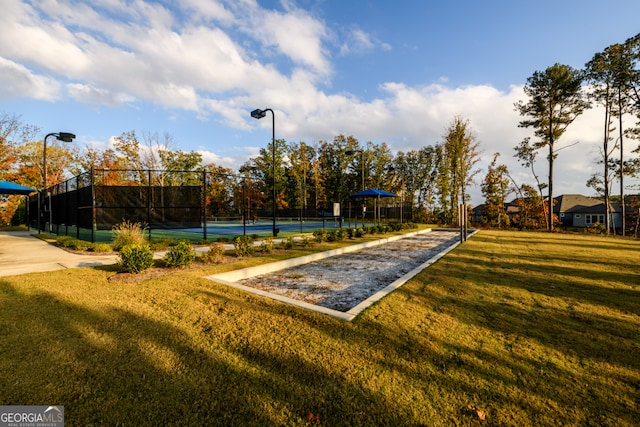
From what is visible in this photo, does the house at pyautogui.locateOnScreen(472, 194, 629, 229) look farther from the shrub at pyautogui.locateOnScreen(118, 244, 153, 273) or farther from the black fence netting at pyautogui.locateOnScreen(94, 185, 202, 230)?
the shrub at pyautogui.locateOnScreen(118, 244, 153, 273)

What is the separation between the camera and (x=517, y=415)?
1965 mm

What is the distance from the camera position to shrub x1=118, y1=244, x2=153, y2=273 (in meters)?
5.54

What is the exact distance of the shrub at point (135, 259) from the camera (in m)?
5.54

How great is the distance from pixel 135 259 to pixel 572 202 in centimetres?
6285

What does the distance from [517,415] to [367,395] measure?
107cm

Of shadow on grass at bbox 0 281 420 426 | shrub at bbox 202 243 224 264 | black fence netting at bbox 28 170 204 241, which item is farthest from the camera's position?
black fence netting at bbox 28 170 204 241

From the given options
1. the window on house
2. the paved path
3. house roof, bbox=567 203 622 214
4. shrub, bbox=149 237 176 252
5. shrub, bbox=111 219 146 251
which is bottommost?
the window on house

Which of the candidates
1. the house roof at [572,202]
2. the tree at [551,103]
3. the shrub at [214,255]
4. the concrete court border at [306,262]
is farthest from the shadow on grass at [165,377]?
the house roof at [572,202]

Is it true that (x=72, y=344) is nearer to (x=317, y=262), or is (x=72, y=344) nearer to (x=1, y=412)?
(x=1, y=412)

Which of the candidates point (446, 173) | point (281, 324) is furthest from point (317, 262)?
point (446, 173)

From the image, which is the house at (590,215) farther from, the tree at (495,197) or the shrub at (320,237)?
the shrub at (320,237)

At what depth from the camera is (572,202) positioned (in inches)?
1843

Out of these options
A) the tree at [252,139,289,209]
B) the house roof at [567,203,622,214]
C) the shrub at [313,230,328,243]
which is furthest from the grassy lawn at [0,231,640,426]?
the house roof at [567,203,622,214]

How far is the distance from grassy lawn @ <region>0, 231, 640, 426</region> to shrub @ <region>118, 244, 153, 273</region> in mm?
877
